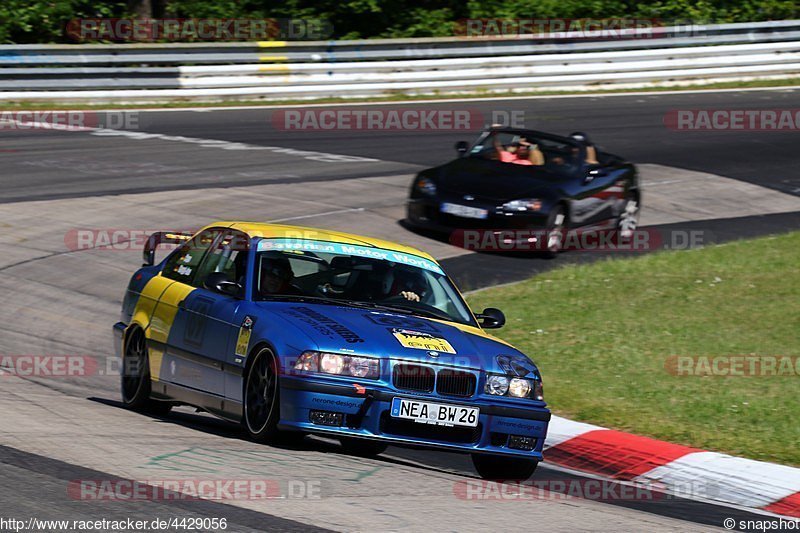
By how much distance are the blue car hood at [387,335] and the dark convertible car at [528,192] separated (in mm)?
7937

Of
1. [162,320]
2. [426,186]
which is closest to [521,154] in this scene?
[426,186]

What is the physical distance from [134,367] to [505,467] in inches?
112

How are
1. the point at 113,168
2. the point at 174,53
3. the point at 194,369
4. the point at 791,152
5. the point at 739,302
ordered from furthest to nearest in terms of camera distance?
the point at 174,53, the point at 791,152, the point at 113,168, the point at 739,302, the point at 194,369

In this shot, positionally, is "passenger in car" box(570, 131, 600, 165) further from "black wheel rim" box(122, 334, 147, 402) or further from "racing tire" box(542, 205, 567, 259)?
"black wheel rim" box(122, 334, 147, 402)

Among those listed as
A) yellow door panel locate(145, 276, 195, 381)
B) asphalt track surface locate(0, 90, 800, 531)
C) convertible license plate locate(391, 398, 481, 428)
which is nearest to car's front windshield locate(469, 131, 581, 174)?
asphalt track surface locate(0, 90, 800, 531)

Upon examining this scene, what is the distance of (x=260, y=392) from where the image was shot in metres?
7.76

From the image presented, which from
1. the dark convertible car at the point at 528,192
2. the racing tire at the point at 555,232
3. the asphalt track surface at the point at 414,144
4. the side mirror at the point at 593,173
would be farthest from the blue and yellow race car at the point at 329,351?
the asphalt track surface at the point at 414,144

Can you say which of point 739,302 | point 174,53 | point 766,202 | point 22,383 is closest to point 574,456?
point 22,383

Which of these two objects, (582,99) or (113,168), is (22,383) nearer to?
(113,168)

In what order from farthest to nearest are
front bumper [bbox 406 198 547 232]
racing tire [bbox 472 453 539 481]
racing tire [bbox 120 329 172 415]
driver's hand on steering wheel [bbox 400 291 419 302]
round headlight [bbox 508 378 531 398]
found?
front bumper [bbox 406 198 547 232]
racing tire [bbox 120 329 172 415]
driver's hand on steering wheel [bbox 400 291 419 302]
racing tire [bbox 472 453 539 481]
round headlight [bbox 508 378 531 398]

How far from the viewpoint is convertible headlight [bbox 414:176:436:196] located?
16.6 metres

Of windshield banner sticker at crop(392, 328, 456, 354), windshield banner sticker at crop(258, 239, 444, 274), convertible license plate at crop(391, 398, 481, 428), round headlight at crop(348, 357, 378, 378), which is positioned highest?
windshield banner sticker at crop(258, 239, 444, 274)

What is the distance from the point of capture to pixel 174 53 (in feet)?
88.5

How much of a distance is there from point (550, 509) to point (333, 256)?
2.68m
